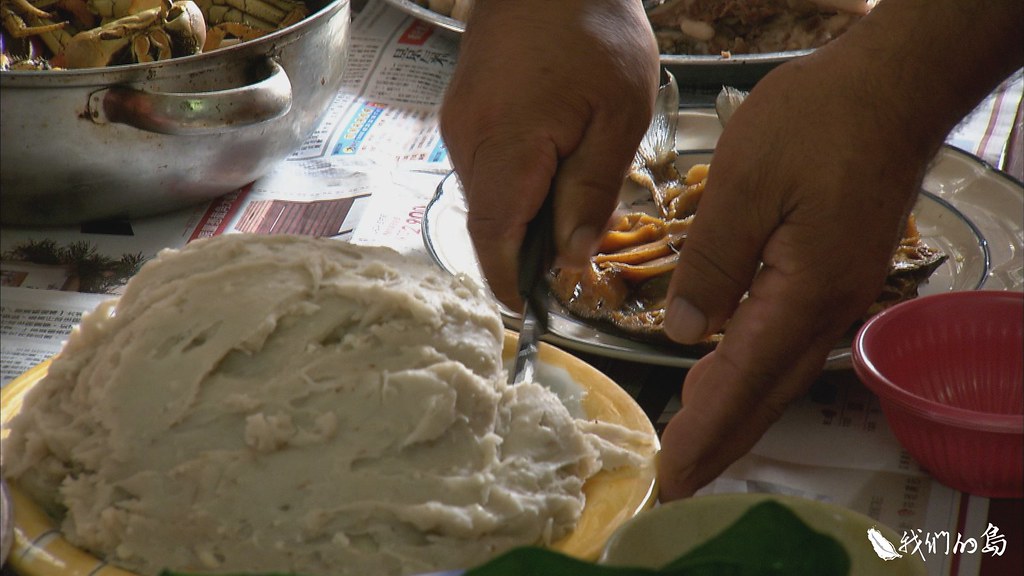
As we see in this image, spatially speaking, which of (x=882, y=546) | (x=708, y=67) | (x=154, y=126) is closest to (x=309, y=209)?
(x=154, y=126)

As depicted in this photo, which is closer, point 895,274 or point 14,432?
point 14,432

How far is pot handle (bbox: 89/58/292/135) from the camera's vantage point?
0.94 metres

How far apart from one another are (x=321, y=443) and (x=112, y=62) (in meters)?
0.68

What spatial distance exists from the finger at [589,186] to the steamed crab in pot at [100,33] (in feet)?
1.78

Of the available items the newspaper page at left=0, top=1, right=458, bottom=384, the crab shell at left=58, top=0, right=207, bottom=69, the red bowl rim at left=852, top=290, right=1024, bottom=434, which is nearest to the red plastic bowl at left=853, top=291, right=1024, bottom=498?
the red bowl rim at left=852, top=290, right=1024, bottom=434

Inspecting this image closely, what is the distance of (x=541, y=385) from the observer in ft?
2.26

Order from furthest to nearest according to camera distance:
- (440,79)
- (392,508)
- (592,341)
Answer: (440,79) → (592,341) → (392,508)

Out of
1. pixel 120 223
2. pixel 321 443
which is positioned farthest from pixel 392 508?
pixel 120 223

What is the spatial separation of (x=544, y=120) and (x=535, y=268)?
4.2 inches

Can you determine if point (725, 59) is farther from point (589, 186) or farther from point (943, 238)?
point (589, 186)

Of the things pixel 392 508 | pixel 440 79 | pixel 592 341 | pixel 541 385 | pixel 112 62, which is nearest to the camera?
pixel 392 508

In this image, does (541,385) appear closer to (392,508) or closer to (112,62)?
(392,508)

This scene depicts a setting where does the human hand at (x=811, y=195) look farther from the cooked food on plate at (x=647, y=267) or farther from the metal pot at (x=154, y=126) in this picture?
the metal pot at (x=154, y=126)

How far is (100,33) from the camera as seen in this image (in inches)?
41.1
